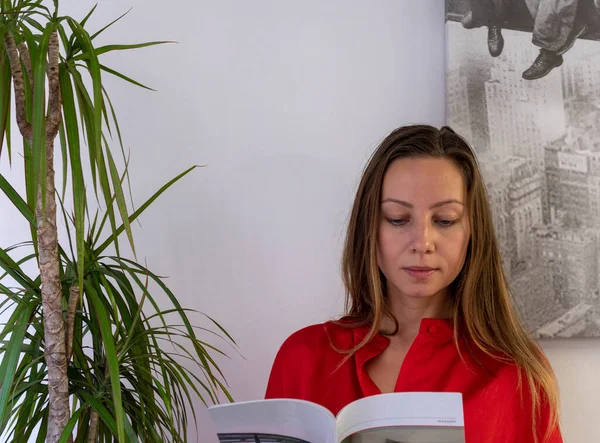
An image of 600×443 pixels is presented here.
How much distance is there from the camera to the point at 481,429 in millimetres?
1399

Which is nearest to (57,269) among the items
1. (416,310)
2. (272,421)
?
(272,421)

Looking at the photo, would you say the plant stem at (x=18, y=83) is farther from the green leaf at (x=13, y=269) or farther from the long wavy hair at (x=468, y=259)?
the long wavy hair at (x=468, y=259)

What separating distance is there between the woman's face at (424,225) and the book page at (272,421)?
448mm

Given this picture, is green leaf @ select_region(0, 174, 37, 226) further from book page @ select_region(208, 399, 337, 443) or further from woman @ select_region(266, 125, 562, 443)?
woman @ select_region(266, 125, 562, 443)

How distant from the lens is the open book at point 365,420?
3.43 feet

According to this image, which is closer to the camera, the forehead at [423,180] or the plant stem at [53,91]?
the plant stem at [53,91]

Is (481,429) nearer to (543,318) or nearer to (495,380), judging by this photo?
(495,380)

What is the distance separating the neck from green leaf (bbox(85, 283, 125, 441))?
0.69 meters

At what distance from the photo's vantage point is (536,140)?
1.80 metres

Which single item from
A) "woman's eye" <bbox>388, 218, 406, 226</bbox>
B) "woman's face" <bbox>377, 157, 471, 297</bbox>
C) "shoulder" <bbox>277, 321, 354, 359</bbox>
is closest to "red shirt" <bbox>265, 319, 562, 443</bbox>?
"shoulder" <bbox>277, 321, 354, 359</bbox>

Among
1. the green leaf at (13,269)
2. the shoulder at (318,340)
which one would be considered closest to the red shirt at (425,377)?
the shoulder at (318,340)

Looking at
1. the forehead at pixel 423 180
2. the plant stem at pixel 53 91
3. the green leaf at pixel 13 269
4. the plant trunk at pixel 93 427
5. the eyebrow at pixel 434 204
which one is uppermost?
the plant stem at pixel 53 91

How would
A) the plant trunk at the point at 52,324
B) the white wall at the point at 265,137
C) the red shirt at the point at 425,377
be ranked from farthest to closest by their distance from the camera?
the white wall at the point at 265,137 → the red shirt at the point at 425,377 → the plant trunk at the point at 52,324

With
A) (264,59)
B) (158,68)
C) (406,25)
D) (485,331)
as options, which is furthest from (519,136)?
(158,68)
